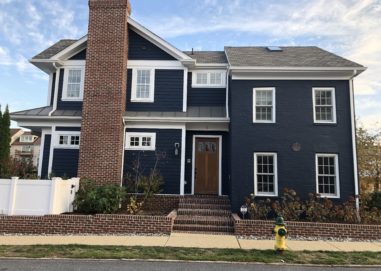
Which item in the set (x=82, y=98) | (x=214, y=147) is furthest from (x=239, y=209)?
(x=82, y=98)

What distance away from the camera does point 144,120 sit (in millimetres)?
12836

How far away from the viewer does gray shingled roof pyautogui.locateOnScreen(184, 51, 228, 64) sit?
48.2 ft

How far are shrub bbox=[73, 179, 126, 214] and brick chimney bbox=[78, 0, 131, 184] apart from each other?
3.63 feet

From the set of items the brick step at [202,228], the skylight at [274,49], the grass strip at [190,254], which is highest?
the skylight at [274,49]

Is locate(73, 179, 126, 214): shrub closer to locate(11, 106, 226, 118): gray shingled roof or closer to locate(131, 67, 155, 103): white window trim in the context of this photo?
locate(11, 106, 226, 118): gray shingled roof

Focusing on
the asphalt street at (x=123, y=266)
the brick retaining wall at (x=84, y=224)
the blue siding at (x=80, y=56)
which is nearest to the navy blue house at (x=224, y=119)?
the blue siding at (x=80, y=56)

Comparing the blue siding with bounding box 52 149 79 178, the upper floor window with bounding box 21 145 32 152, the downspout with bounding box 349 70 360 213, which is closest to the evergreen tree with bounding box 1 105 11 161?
the blue siding with bounding box 52 149 79 178

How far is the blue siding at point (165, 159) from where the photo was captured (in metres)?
12.7

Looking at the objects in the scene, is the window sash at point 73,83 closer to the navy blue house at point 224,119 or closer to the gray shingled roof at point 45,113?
the navy blue house at point 224,119

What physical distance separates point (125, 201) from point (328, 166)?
822cm

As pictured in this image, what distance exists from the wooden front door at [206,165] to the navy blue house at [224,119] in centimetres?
4

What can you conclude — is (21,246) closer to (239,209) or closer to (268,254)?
(268,254)

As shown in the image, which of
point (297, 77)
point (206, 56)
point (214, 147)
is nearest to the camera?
point (297, 77)

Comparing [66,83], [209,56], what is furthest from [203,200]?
[66,83]
